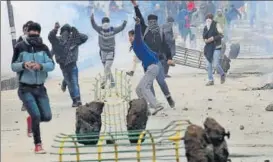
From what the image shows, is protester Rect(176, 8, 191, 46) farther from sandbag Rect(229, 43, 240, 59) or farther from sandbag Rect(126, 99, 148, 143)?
sandbag Rect(126, 99, 148, 143)

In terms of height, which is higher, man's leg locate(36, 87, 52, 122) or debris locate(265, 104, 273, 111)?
man's leg locate(36, 87, 52, 122)

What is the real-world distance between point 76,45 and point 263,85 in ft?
13.0

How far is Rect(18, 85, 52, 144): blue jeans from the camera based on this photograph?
9.48 meters

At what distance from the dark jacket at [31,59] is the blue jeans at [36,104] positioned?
3.5 inches

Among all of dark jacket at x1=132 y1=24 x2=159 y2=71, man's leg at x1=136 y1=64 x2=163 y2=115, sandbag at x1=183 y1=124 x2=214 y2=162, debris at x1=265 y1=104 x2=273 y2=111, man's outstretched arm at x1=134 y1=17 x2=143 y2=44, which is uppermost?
man's outstretched arm at x1=134 y1=17 x2=143 y2=44

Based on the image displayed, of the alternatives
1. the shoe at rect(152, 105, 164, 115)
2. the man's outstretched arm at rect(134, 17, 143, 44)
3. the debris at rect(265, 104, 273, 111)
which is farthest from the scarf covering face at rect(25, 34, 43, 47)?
the debris at rect(265, 104, 273, 111)

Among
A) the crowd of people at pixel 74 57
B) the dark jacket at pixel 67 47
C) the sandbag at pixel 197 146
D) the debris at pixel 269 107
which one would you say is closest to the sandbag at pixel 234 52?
the crowd of people at pixel 74 57

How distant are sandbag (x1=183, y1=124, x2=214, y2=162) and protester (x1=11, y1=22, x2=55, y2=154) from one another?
8.75 feet

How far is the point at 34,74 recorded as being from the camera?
9.55m

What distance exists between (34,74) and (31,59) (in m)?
0.17

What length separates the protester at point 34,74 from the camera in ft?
31.1

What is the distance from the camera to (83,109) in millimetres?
9664

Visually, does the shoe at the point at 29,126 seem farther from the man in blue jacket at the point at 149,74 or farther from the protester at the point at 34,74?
the man in blue jacket at the point at 149,74

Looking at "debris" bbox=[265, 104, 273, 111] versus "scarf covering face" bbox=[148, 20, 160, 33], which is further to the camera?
"scarf covering face" bbox=[148, 20, 160, 33]
